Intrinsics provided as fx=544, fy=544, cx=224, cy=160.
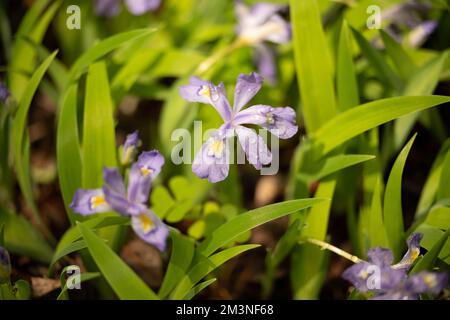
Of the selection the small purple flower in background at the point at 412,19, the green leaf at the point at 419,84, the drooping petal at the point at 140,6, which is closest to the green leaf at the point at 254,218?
the green leaf at the point at 419,84

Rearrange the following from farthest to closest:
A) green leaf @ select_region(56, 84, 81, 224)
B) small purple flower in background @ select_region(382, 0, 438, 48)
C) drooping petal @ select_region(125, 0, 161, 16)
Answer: drooping petal @ select_region(125, 0, 161, 16) → small purple flower in background @ select_region(382, 0, 438, 48) → green leaf @ select_region(56, 84, 81, 224)

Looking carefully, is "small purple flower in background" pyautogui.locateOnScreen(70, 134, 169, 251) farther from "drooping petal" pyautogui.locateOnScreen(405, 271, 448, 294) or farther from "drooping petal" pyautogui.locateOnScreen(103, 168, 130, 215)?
"drooping petal" pyautogui.locateOnScreen(405, 271, 448, 294)

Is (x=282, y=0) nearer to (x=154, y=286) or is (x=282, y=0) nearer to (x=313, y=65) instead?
(x=313, y=65)

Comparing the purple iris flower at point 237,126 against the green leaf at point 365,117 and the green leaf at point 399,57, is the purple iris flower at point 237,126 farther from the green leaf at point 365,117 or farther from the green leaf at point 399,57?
the green leaf at point 399,57

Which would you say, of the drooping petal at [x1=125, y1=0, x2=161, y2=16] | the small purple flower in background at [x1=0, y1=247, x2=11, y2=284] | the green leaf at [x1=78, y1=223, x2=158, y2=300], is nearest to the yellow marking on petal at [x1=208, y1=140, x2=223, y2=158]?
the green leaf at [x1=78, y1=223, x2=158, y2=300]

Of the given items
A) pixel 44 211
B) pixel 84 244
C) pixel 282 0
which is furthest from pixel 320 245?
pixel 44 211

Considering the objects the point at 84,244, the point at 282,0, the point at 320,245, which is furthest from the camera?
the point at 282,0
